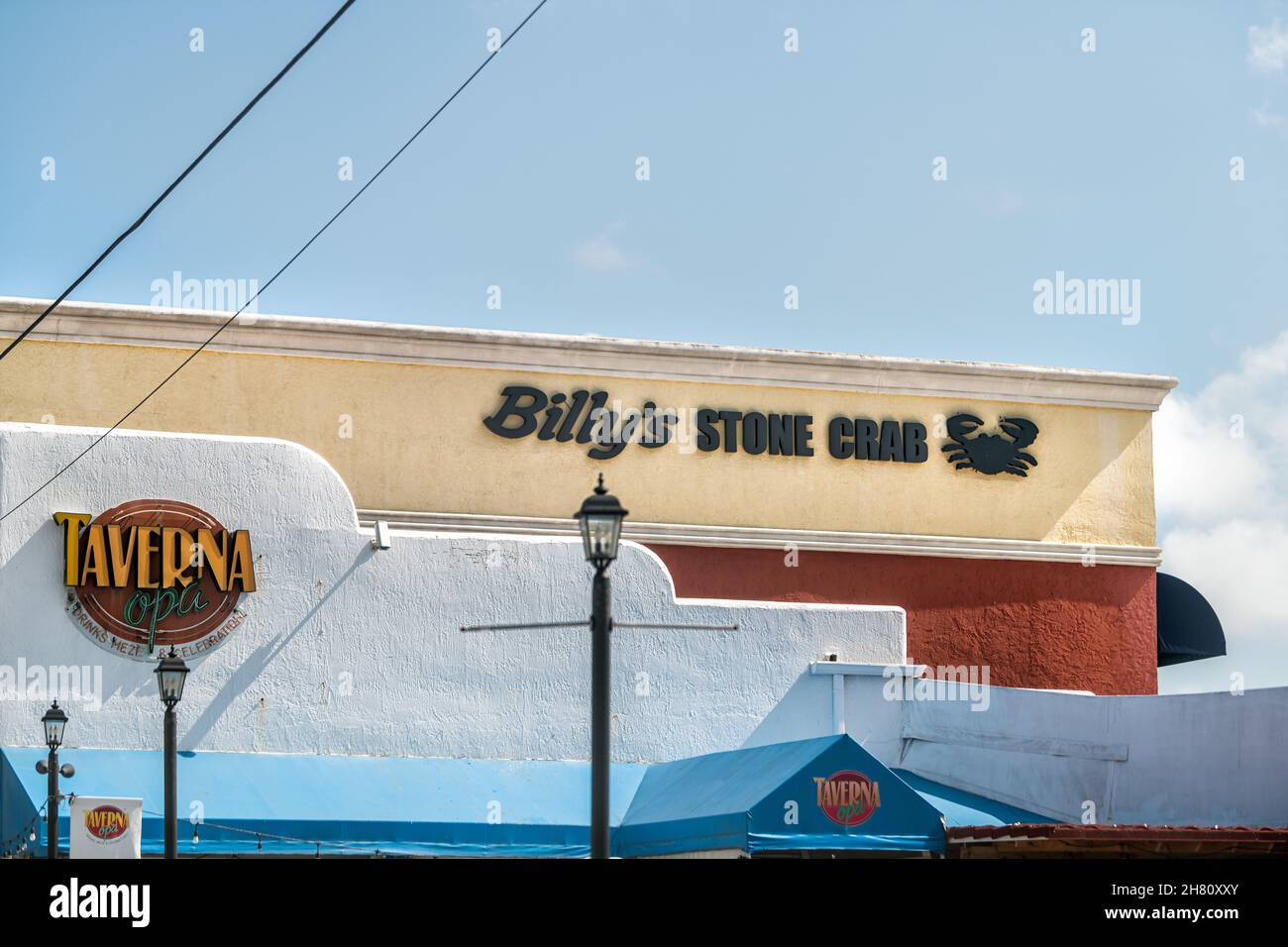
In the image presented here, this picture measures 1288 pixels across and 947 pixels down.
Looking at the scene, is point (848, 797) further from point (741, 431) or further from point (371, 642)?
point (741, 431)

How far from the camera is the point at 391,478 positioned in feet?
82.9

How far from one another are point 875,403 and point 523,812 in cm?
955

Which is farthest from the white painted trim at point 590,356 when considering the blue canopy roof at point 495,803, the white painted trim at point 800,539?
the blue canopy roof at point 495,803

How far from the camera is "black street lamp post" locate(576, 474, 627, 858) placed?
11.4m

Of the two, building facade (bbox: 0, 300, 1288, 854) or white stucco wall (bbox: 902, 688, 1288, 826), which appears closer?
white stucco wall (bbox: 902, 688, 1288, 826)

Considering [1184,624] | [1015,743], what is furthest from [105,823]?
[1184,624]

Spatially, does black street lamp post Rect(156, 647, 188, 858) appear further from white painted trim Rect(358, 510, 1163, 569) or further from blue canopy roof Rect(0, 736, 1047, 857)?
white painted trim Rect(358, 510, 1163, 569)

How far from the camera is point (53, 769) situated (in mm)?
18656

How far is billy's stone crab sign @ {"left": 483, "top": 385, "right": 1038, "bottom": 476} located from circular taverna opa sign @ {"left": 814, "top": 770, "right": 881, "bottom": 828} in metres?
8.38

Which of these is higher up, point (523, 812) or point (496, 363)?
point (496, 363)

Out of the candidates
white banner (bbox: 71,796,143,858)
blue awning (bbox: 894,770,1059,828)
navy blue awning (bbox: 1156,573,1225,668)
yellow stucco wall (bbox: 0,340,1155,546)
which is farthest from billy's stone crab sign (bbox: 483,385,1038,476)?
white banner (bbox: 71,796,143,858)
